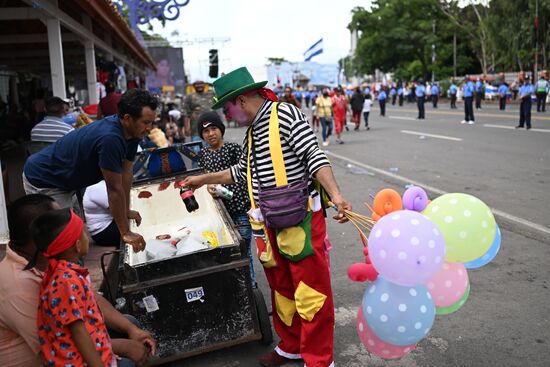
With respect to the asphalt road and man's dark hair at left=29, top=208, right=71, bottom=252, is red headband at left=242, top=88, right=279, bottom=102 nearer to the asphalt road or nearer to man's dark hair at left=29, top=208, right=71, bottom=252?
man's dark hair at left=29, top=208, right=71, bottom=252

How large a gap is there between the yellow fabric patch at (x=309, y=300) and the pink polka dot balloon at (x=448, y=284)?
69cm

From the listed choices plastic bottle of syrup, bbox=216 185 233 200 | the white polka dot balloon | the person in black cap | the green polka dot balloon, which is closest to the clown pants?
the white polka dot balloon

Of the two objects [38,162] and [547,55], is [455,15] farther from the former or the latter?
[38,162]

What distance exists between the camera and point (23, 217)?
7.66 feet

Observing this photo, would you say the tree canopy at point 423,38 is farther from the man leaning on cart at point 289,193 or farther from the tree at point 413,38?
the man leaning on cart at point 289,193

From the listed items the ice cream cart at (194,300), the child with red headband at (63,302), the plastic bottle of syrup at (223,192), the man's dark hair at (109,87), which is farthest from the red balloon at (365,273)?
the man's dark hair at (109,87)

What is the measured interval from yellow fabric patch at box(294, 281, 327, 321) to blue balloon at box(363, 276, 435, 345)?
0.49 metres

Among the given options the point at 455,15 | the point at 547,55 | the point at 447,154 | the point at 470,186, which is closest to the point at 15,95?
the point at 447,154

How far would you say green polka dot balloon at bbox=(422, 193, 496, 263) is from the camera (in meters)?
2.72

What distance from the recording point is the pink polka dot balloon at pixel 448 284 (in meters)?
2.82

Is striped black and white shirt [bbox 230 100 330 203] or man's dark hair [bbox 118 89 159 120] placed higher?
man's dark hair [bbox 118 89 159 120]

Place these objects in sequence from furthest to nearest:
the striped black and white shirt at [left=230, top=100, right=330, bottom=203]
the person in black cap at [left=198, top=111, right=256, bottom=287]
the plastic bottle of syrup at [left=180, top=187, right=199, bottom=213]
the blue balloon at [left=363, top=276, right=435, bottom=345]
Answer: the person in black cap at [left=198, top=111, right=256, bottom=287], the plastic bottle of syrup at [left=180, top=187, right=199, bottom=213], the striped black and white shirt at [left=230, top=100, right=330, bottom=203], the blue balloon at [left=363, top=276, right=435, bottom=345]

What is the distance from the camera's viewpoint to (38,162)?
389cm

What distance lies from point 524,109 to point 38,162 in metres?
15.7
